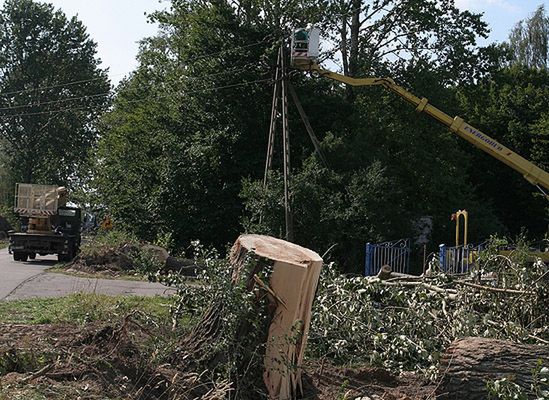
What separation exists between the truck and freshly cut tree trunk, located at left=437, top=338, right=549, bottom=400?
19.8m

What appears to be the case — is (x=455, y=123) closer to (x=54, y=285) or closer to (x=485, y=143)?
(x=485, y=143)

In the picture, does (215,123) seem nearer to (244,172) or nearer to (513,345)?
(244,172)

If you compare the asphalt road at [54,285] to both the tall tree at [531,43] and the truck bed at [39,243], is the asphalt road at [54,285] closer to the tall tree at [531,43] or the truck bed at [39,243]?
the truck bed at [39,243]

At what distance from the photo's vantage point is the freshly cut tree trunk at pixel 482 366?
6160 millimetres

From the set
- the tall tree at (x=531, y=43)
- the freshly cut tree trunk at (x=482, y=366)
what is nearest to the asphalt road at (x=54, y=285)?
the freshly cut tree trunk at (x=482, y=366)

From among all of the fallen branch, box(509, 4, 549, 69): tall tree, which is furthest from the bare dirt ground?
box(509, 4, 549, 69): tall tree

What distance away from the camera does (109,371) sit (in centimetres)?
653

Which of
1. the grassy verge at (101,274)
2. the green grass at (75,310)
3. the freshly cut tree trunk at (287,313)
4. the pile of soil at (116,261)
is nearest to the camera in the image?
the freshly cut tree trunk at (287,313)

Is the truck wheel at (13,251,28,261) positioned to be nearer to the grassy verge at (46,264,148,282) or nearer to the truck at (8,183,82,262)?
the truck at (8,183,82,262)

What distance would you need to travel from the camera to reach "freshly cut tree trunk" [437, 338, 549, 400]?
20.2 ft

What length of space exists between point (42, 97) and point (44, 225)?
35351 mm

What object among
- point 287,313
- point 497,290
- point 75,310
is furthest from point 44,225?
point 287,313

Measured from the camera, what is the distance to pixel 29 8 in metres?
58.6

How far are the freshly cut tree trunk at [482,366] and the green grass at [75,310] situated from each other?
3309 mm
